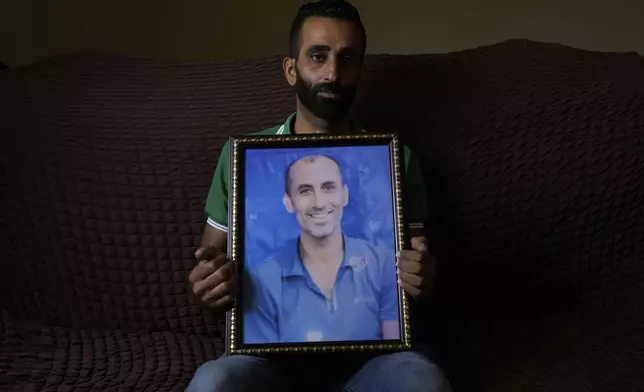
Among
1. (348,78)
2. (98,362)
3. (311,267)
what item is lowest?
(98,362)

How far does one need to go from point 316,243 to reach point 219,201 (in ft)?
0.69

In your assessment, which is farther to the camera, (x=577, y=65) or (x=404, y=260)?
(x=577, y=65)

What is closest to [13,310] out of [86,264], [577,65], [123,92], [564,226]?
[86,264]

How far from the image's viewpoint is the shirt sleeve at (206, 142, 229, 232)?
1.03 metres

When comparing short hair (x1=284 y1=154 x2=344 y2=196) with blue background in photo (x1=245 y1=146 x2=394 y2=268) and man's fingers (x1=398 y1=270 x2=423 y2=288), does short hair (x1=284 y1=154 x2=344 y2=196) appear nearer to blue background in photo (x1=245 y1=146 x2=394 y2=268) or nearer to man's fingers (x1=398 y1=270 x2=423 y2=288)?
blue background in photo (x1=245 y1=146 x2=394 y2=268)

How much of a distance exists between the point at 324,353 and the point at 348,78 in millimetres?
407

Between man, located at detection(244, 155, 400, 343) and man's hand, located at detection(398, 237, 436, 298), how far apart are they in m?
0.02

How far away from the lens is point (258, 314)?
0.88 metres

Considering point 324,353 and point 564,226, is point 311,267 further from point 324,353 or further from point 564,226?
point 564,226

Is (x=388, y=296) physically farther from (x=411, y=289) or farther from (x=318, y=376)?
(x=318, y=376)

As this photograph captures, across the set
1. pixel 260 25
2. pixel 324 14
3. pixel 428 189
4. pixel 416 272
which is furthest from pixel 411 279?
pixel 260 25

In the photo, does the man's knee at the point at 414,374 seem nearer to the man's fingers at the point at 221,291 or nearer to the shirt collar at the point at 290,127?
the man's fingers at the point at 221,291

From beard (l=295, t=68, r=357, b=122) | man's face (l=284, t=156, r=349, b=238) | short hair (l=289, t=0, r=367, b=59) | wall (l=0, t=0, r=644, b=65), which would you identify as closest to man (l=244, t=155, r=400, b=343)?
man's face (l=284, t=156, r=349, b=238)

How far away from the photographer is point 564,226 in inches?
45.5
